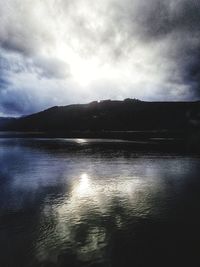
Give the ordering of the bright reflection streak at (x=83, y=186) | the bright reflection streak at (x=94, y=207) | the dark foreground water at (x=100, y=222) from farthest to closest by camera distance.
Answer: the bright reflection streak at (x=83, y=186) < the bright reflection streak at (x=94, y=207) < the dark foreground water at (x=100, y=222)

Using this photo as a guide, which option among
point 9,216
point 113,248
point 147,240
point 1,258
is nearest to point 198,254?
point 147,240

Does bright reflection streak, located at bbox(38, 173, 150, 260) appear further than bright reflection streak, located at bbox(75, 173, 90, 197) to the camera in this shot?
No

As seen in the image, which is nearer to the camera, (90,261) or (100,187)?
(90,261)

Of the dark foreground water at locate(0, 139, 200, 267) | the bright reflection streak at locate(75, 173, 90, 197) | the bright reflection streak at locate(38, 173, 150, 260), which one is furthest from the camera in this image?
the bright reflection streak at locate(75, 173, 90, 197)

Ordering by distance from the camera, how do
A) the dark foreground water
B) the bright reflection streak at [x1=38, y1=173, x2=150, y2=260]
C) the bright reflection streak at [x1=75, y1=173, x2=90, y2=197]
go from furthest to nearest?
the bright reflection streak at [x1=75, y1=173, x2=90, y2=197] < the bright reflection streak at [x1=38, y1=173, x2=150, y2=260] < the dark foreground water

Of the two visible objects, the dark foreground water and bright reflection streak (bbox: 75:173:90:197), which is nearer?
the dark foreground water

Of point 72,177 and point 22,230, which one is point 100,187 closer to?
point 72,177

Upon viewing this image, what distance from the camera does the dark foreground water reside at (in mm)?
15109

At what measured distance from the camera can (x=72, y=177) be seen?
1533 inches

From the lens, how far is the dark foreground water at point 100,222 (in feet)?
49.6

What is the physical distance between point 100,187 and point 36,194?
8.40 metres

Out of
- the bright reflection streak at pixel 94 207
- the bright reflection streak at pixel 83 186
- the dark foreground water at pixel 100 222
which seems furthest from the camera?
the bright reflection streak at pixel 83 186

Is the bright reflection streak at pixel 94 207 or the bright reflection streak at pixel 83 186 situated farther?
the bright reflection streak at pixel 83 186

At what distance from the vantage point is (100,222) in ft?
66.4
